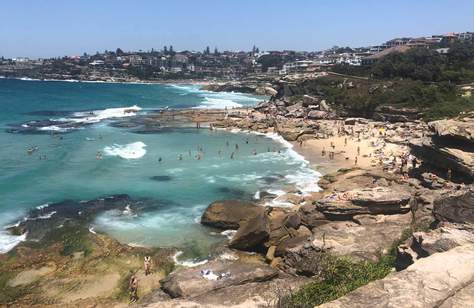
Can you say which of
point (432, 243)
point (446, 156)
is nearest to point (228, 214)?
point (446, 156)

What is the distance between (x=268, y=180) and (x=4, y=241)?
757 inches

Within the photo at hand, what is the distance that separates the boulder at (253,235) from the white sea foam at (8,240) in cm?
1120

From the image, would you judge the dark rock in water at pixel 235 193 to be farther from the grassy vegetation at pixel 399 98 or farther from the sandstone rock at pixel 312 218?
the grassy vegetation at pixel 399 98

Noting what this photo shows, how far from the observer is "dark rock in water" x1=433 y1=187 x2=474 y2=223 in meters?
16.6

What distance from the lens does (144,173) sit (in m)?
41.2

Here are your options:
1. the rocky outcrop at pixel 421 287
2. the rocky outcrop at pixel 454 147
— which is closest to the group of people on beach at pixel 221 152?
the rocky outcrop at pixel 454 147

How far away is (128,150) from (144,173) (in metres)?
11.4

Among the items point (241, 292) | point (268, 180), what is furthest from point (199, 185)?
point (241, 292)

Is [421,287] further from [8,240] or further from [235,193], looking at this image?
[235,193]

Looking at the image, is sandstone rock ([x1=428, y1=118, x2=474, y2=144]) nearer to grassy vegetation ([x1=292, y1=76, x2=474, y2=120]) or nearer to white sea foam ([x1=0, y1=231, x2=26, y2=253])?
white sea foam ([x1=0, y1=231, x2=26, y2=253])

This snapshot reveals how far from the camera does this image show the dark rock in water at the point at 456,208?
16.6m

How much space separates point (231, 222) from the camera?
27.7 metres

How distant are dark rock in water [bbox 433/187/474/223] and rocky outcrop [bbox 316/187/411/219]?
25.7 ft

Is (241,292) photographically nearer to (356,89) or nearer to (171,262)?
(171,262)
